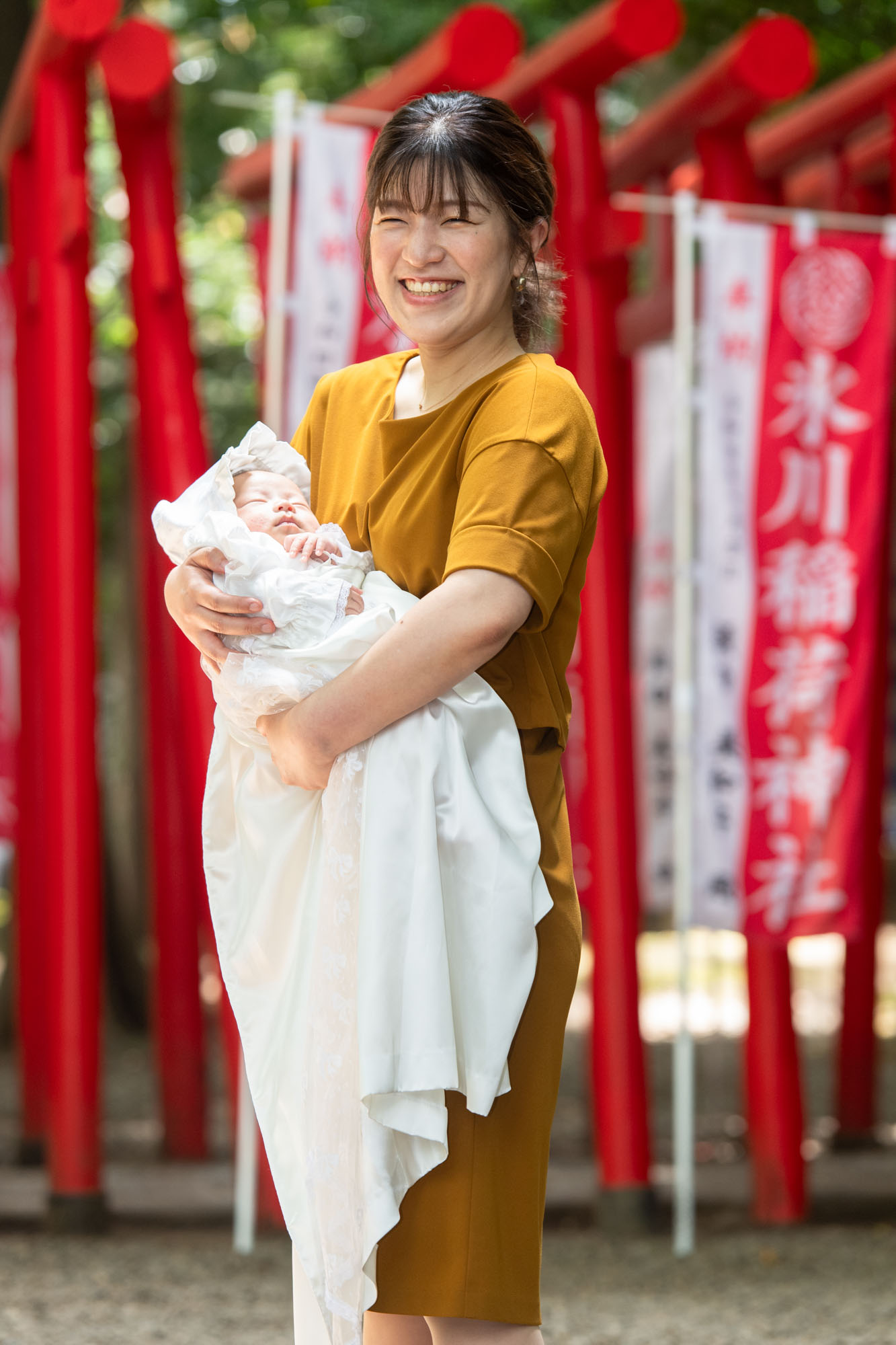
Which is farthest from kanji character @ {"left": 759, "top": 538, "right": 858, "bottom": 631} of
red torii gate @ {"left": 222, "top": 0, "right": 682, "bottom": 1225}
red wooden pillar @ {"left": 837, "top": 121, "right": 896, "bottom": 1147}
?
red wooden pillar @ {"left": 837, "top": 121, "right": 896, "bottom": 1147}

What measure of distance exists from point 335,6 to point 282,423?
16.3 feet

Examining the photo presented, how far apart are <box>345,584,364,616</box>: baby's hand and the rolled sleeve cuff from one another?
0.52 feet

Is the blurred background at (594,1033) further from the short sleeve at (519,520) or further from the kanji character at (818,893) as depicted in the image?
the short sleeve at (519,520)

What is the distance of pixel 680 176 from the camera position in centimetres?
648

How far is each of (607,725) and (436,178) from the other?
2.94 metres

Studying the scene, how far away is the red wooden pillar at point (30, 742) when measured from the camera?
5.54 metres

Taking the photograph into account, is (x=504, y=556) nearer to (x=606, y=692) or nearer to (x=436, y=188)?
(x=436, y=188)

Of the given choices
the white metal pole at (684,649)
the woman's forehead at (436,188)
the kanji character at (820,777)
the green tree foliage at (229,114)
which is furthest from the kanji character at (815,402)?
the green tree foliage at (229,114)

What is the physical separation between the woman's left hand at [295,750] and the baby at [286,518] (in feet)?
0.49

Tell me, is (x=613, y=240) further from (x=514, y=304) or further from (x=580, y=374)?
(x=514, y=304)

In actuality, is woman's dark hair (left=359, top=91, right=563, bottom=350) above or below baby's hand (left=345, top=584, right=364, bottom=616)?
above

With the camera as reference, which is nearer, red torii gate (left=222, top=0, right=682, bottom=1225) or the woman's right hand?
the woman's right hand

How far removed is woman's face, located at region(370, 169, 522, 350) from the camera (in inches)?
72.5

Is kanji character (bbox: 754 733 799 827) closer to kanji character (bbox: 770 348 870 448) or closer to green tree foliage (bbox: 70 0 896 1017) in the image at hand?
kanji character (bbox: 770 348 870 448)
